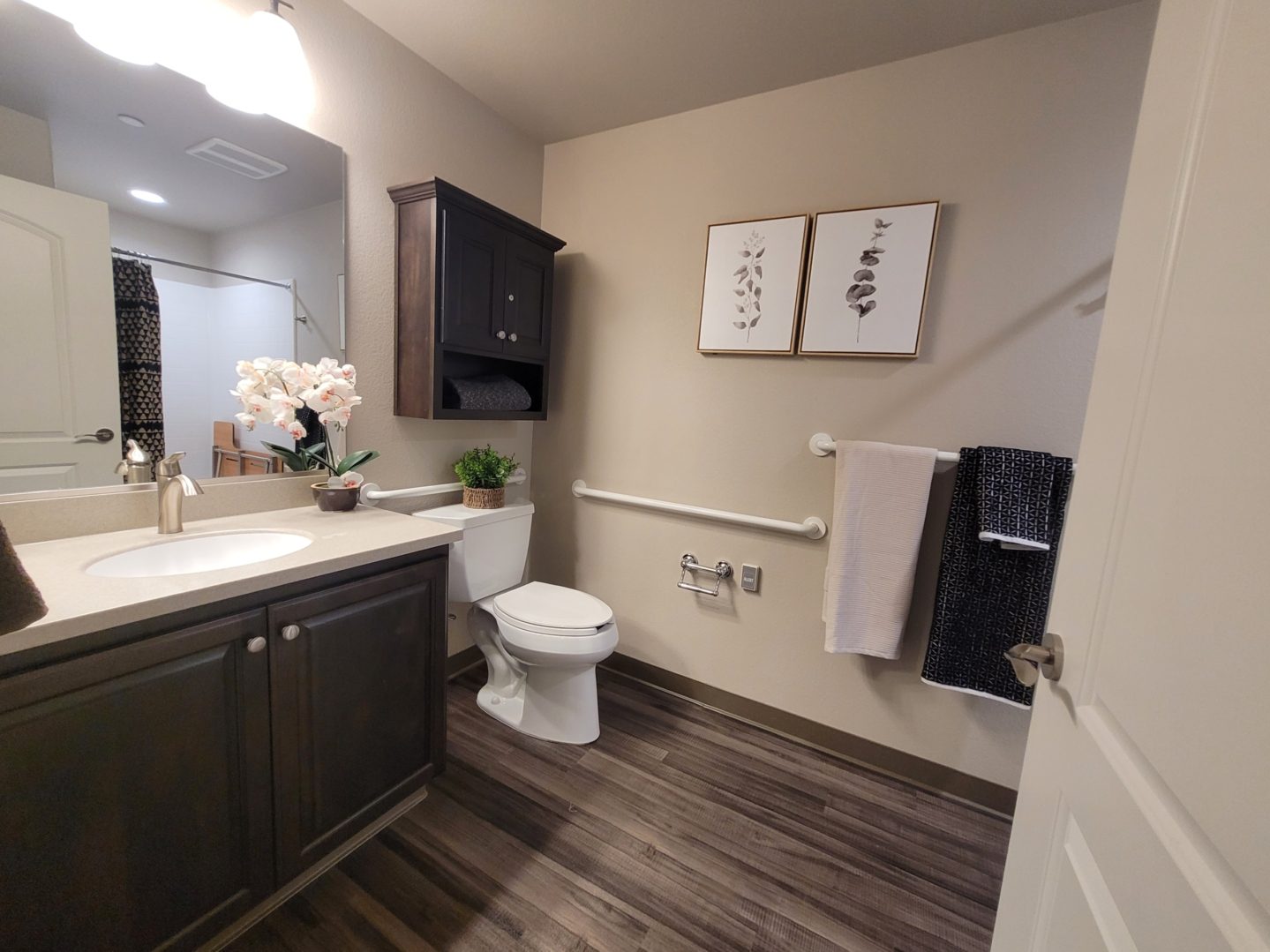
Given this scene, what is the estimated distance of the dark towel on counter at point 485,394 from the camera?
1.85 m

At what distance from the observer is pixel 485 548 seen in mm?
1918

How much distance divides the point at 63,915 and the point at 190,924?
24 cm

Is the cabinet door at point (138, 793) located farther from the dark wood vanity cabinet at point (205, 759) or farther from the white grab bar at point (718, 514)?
the white grab bar at point (718, 514)

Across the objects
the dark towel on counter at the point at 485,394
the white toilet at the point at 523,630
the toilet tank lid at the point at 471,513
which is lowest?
the white toilet at the point at 523,630

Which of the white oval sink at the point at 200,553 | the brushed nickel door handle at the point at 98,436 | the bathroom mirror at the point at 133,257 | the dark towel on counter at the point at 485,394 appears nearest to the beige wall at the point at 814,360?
the dark towel on counter at the point at 485,394

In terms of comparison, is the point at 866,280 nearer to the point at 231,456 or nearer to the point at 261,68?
the point at 261,68

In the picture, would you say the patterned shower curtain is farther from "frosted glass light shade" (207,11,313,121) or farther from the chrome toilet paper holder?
the chrome toilet paper holder

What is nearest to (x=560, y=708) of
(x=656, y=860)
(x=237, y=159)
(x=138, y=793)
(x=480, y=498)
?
(x=656, y=860)

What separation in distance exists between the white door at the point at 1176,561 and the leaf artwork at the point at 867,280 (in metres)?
1.03

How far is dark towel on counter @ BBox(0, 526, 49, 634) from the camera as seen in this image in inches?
16.5

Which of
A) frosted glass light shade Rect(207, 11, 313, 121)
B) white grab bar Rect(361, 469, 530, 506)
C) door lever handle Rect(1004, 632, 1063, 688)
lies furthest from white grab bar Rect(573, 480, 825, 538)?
frosted glass light shade Rect(207, 11, 313, 121)

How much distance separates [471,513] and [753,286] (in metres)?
1.35

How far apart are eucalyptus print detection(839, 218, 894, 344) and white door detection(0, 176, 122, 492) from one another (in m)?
2.02

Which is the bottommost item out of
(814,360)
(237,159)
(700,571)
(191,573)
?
(700,571)
